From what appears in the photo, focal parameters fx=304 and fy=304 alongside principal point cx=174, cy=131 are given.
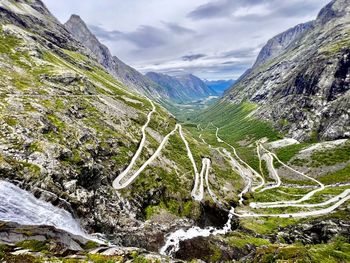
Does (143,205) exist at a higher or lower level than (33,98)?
lower

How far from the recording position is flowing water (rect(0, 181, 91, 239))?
6166cm

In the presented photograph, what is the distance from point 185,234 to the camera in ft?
342

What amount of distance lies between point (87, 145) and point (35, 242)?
72638mm

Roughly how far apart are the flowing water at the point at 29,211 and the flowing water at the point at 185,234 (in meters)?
27.2

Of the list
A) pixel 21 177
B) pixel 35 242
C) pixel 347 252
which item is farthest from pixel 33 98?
pixel 347 252

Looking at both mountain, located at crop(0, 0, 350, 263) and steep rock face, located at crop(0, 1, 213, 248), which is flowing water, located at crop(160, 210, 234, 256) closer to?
mountain, located at crop(0, 0, 350, 263)

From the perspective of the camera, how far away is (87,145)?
4675 inches

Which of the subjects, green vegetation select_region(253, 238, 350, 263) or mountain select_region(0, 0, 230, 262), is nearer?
green vegetation select_region(253, 238, 350, 263)

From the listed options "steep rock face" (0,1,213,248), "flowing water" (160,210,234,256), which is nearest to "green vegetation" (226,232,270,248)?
"flowing water" (160,210,234,256)

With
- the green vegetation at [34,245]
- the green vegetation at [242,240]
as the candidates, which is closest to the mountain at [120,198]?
the green vegetation at [34,245]

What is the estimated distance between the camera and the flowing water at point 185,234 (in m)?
93.7

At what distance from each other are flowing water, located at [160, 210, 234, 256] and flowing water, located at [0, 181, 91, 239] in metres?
27.2

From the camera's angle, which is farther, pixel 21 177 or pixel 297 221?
pixel 297 221

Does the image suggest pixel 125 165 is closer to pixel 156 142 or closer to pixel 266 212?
pixel 156 142
